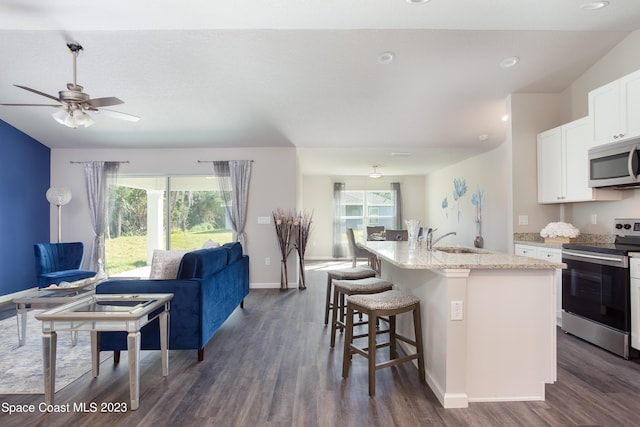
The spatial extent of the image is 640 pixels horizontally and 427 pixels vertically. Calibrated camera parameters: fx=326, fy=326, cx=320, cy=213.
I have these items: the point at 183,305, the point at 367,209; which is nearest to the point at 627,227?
the point at 183,305

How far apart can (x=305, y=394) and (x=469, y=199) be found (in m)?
6.07

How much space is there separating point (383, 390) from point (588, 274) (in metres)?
2.28

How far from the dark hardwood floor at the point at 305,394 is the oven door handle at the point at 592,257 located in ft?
2.61

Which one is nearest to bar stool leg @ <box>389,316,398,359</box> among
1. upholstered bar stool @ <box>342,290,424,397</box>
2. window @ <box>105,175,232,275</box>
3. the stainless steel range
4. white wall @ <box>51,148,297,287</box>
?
upholstered bar stool @ <box>342,290,424,397</box>

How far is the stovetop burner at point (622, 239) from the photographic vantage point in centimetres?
286

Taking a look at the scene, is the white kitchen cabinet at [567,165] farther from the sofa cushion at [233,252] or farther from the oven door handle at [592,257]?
the sofa cushion at [233,252]

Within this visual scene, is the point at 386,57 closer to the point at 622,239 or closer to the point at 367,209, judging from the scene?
the point at 622,239

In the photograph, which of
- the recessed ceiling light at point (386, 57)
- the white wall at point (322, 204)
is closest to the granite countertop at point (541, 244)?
the recessed ceiling light at point (386, 57)

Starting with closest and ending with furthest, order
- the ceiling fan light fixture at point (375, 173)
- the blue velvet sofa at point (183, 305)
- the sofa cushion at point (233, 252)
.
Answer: the blue velvet sofa at point (183, 305)
the sofa cushion at point (233, 252)
the ceiling fan light fixture at point (375, 173)

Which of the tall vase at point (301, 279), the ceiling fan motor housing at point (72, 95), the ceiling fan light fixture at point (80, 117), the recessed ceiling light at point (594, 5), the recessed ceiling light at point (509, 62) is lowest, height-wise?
the tall vase at point (301, 279)

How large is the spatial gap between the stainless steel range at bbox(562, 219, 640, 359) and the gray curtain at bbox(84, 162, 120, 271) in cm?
662

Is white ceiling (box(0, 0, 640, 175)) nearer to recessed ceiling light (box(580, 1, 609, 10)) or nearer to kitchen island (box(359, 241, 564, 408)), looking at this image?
recessed ceiling light (box(580, 1, 609, 10))

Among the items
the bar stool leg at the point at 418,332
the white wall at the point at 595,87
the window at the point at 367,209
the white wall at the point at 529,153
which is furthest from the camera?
the window at the point at 367,209

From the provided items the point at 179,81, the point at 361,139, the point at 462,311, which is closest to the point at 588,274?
the point at 462,311
